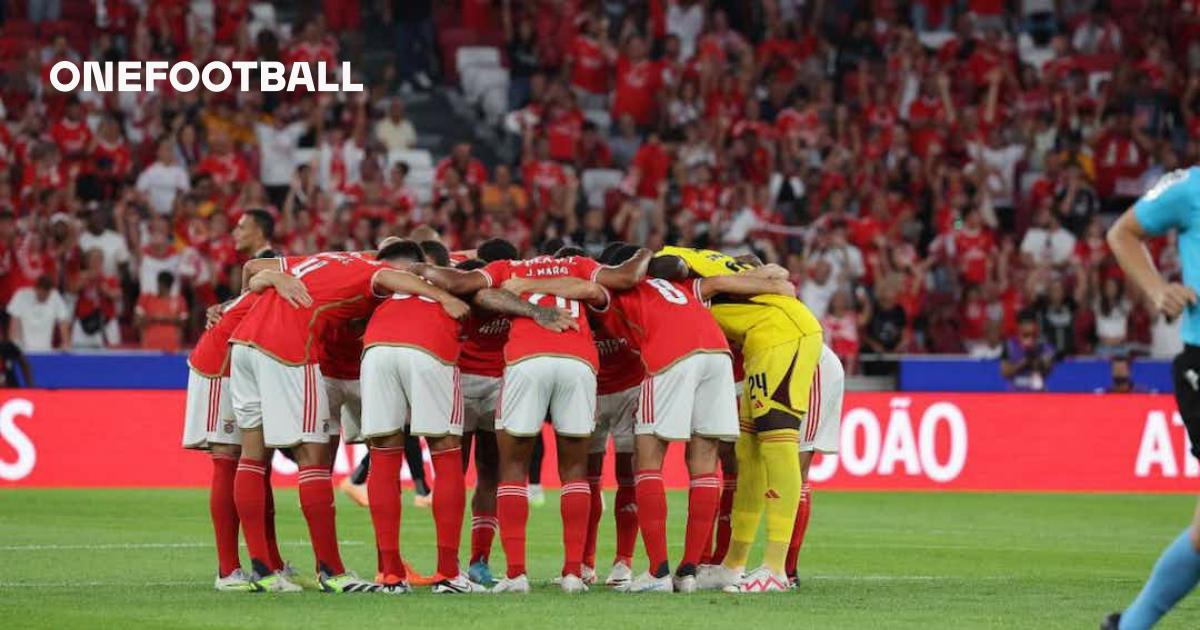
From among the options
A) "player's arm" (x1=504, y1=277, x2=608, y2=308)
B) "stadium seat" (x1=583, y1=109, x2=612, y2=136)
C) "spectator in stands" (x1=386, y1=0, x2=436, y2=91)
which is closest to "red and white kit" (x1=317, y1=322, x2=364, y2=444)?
"player's arm" (x1=504, y1=277, x2=608, y2=308)

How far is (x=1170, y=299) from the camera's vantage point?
8.44m

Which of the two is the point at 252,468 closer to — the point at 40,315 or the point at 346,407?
the point at 346,407

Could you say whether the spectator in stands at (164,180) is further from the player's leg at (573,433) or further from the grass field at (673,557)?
the player's leg at (573,433)

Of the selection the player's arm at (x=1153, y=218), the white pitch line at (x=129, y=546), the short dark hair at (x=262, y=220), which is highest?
the player's arm at (x=1153, y=218)

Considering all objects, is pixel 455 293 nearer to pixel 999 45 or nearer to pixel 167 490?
pixel 167 490

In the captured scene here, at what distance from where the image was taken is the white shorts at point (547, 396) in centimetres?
1182

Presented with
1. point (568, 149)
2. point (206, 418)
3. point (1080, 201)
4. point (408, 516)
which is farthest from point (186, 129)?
point (206, 418)

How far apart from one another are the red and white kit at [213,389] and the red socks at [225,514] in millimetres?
168

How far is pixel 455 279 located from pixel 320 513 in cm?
161

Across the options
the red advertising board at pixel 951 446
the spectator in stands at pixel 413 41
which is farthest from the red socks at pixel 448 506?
the spectator in stands at pixel 413 41

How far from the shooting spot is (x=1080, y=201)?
94.4ft

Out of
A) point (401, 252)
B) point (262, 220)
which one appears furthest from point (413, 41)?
point (401, 252)

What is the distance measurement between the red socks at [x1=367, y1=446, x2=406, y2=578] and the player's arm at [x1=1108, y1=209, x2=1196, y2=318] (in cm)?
474

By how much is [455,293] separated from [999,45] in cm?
2117
